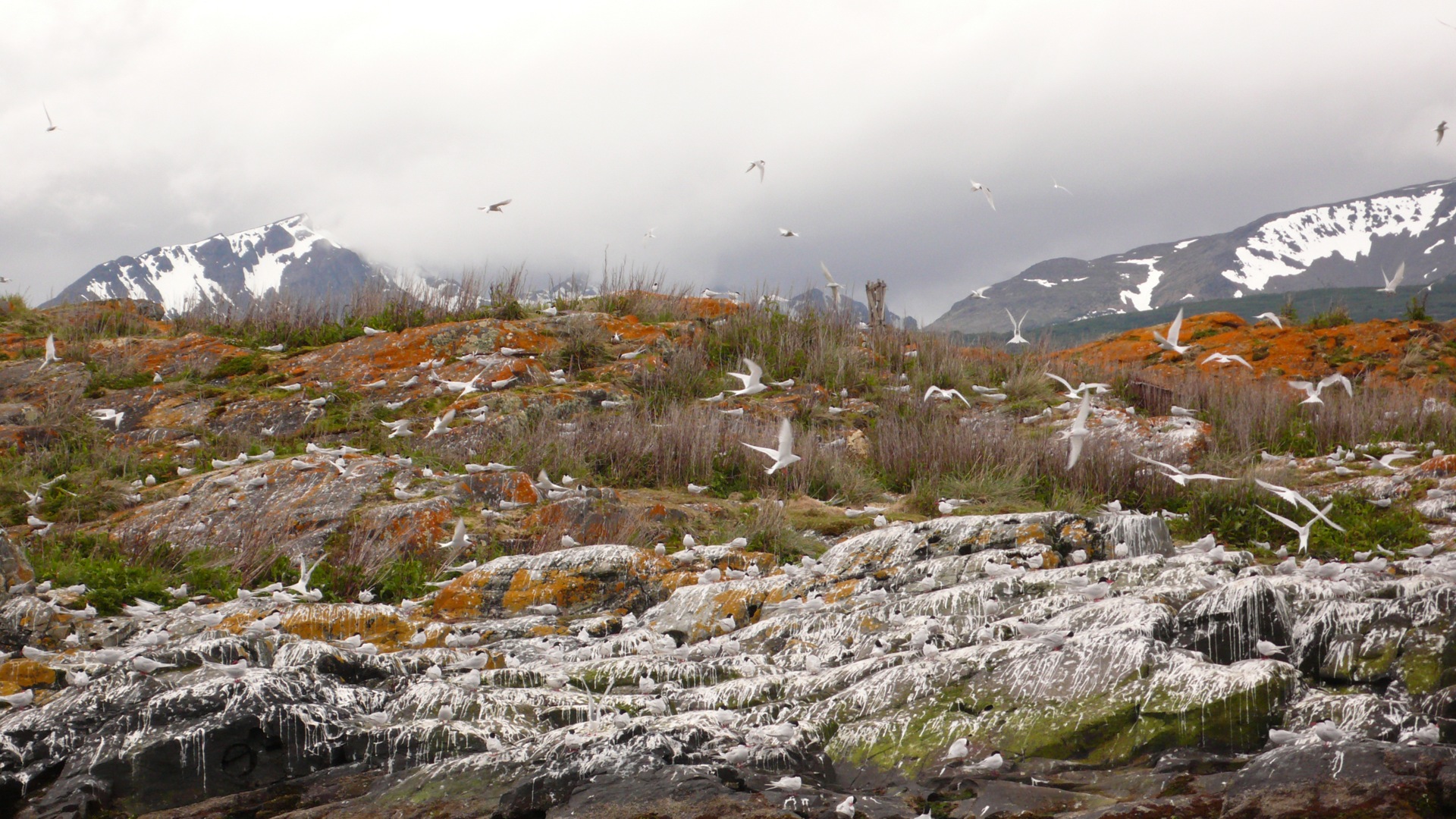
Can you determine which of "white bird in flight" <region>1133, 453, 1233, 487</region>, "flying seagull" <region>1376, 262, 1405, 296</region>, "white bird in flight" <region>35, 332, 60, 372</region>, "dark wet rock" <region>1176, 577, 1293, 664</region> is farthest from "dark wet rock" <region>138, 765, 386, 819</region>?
"flying seagull" <region>1376, 262, 1405, 296</region>

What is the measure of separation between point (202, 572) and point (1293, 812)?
727cm

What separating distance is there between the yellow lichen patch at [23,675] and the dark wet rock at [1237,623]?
237 inches

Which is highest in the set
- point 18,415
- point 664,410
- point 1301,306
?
point 1301,306

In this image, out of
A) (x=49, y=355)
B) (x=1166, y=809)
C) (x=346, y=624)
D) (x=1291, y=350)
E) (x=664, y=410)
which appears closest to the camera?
(x=1166, y=809)

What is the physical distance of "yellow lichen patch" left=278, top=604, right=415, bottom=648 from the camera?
5.93m

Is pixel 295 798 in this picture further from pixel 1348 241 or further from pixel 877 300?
pixel 1348 241

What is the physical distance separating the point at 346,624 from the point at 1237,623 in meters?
5.41

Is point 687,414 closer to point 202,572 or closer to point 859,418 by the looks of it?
point 859,418

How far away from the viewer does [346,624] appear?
237 inches

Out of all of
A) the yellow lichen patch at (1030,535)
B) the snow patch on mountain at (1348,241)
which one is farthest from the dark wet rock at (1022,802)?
the snow patch on mountain at (1348,241)

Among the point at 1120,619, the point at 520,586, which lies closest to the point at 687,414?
the point at 520,586

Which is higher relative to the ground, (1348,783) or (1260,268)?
(1260,268)

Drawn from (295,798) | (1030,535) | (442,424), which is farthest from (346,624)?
(1030,535)

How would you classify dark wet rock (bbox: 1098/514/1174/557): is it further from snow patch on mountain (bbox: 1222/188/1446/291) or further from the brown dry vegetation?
snow patch on mountain (bbox: 1222/188/1446/291)
